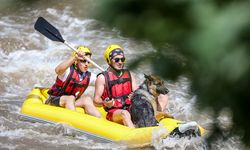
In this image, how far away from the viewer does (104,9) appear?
0.58 metres

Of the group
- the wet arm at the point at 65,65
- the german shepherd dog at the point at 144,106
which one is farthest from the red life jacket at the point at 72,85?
the german shepherd dog at the point at 144,106

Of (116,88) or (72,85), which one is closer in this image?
(116,88)

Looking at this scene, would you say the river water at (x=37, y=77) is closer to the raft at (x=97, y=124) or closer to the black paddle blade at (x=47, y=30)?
the raft at (x=97, y=124)

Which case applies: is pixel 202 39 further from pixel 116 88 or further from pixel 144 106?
pixel 116 88

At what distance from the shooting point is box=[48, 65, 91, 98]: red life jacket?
6.57m

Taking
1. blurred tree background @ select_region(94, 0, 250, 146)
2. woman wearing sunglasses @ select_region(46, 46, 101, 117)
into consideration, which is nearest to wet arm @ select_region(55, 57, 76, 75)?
woman wearing sunglasses @ select_region(46, 46, 101, 117)

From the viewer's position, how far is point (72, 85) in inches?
260

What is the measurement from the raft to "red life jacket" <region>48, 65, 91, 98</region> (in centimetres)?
18

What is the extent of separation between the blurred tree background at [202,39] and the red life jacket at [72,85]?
5960mm

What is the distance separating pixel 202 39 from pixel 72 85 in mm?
6077

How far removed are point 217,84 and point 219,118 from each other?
70 mm

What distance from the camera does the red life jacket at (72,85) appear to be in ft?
21.6

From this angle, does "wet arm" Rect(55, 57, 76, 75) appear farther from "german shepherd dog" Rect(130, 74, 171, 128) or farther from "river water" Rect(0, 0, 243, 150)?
"german shepherd dog" Rect(130, 74, 171, 128)

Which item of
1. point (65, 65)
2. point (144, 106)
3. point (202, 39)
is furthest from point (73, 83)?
point (202, 39)
